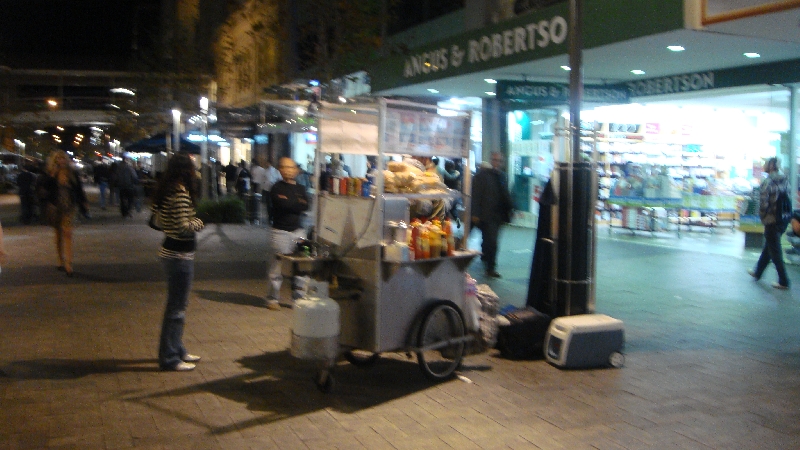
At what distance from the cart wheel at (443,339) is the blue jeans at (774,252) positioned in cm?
673

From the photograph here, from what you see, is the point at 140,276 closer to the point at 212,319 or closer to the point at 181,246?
the point at 212,319

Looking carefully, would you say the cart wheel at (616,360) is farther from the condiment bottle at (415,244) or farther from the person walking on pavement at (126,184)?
the person walking on pavement at (126,184)

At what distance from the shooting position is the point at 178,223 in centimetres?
662

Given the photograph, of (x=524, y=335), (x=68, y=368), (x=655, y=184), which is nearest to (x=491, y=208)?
(x=524, y=335)

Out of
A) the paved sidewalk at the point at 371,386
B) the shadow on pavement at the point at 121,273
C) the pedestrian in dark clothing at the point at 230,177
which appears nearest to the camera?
the paved sidewalk at the point at 371,386

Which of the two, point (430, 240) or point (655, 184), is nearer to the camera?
point (430, 240)

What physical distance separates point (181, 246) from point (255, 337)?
6.03 feet

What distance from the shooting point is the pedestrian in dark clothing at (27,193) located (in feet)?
71.8

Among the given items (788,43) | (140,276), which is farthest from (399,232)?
(788,43)

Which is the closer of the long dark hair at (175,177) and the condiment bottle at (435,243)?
the condiment bottle at (435,243)

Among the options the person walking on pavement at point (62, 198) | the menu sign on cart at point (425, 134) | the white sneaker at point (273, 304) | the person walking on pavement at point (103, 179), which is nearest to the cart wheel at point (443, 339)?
the menu sign on cart at point (425, 134)

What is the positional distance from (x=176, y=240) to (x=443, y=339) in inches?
95.9

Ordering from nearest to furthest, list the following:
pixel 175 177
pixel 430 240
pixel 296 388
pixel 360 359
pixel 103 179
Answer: pixel 296 388, pixel 430 240, pixel 175 177, pixel 360 359, pixel 103 179

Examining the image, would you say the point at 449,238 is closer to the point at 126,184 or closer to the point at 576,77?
the point at 576,77
